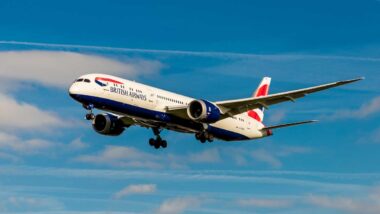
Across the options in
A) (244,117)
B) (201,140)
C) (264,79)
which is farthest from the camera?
(264,79)

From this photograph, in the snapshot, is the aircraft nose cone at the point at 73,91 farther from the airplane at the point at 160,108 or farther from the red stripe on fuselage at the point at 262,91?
the red stripe on fuselage at the point at 262,91

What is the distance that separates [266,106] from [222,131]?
6.48 meters

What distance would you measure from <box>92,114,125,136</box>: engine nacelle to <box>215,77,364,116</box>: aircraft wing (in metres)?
11.0

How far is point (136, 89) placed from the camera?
7088cm

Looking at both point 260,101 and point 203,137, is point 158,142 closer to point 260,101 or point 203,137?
point 203,137

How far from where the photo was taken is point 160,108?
237 feet

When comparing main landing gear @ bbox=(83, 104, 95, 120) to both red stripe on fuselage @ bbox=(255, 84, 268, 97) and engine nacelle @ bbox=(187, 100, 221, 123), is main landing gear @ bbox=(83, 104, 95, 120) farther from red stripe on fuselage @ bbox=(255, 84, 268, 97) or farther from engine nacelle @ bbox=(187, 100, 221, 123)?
red stripe on fuselage @ bbox=(255, 84, 268, 97)

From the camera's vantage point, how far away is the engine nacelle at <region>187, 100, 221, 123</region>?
72.0 meters

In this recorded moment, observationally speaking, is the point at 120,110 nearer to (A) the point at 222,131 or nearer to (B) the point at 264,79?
(A) the point at 222,131

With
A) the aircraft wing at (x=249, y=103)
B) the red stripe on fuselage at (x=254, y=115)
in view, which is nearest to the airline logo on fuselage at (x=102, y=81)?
the aircraft wing at (x=249, y=103)

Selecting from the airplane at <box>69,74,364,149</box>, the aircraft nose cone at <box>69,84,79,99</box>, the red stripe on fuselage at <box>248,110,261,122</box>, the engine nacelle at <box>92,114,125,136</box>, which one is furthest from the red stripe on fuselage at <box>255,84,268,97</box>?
the aircraft nose cone at <box>69,84,79,99</box>

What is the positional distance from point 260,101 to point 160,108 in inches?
349

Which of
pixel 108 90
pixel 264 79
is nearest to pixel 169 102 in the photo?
pixel 108 90

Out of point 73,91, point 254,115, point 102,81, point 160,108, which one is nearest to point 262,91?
point 254,115
